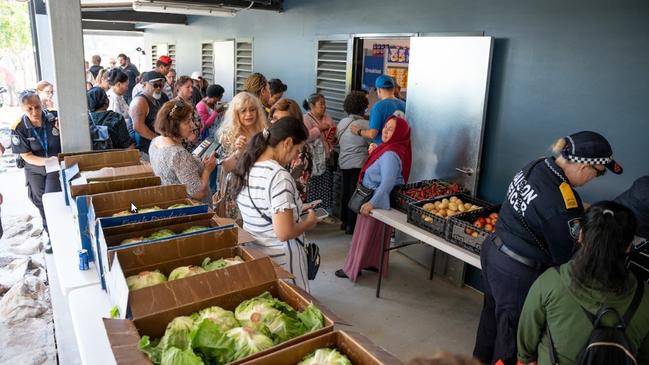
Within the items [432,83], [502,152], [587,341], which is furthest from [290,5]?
[587,341]

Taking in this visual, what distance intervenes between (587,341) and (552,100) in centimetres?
211

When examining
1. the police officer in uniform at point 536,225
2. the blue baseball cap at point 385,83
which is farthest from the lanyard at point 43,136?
the police officer in uniform at point 536,225

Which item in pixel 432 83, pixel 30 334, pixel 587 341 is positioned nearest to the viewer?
pixel 587 341

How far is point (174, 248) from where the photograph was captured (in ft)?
6.49

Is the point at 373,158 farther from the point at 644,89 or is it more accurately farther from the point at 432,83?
the point at 644,89

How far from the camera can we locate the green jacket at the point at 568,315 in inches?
72.2

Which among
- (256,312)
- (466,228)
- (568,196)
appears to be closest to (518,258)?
(568,196)

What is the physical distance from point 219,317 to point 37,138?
131 inches

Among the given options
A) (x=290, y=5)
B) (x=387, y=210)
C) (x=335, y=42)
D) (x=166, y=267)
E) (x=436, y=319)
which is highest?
(x=290, y=5)

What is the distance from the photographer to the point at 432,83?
14.5 feet

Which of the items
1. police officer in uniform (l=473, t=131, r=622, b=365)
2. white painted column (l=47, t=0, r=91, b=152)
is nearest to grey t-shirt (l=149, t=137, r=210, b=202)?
white painted column (l=47, t=0, r=91, b=152)

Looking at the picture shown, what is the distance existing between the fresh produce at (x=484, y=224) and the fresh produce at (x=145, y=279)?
2.12m

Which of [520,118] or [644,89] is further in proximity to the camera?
[520,118]

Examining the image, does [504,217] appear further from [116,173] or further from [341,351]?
[116,173]
